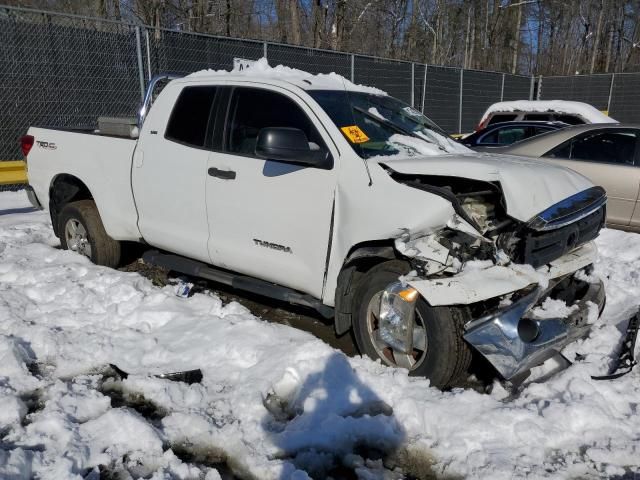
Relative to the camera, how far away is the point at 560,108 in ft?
38.8

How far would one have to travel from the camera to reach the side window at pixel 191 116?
4.77 m

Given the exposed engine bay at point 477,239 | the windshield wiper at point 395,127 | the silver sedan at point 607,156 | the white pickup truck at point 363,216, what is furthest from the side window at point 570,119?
the exposed engine bay at point 477,239

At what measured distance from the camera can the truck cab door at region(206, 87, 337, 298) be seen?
13.2ft

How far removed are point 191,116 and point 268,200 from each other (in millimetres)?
1223

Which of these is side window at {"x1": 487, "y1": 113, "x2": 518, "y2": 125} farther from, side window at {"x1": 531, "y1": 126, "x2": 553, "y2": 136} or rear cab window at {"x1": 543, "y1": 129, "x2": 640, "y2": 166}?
rear cab window at {"x1": 543, "y1": 129, "x2": 640, "y2": 166}

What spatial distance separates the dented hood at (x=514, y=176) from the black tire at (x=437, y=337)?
637 millimetres

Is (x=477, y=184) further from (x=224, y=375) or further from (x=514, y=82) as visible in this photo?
(x=514, y=82)

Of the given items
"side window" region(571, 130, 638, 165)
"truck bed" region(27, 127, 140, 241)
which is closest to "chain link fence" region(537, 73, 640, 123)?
"side window" region(571, 130, 638, 165)

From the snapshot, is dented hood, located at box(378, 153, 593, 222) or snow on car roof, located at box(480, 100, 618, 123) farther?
snow on car roof, located at box(480, 100, 618, 123)

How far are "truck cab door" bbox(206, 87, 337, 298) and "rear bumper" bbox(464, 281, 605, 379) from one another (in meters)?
1.20

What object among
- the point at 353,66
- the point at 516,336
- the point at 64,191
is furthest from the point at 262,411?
the point at 353,66

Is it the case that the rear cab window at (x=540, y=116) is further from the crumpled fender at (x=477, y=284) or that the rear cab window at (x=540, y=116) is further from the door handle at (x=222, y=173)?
the crumpled fender at (x=477, y=284)

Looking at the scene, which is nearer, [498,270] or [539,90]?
[498,270]

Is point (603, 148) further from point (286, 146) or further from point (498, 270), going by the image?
point (286, 146)
